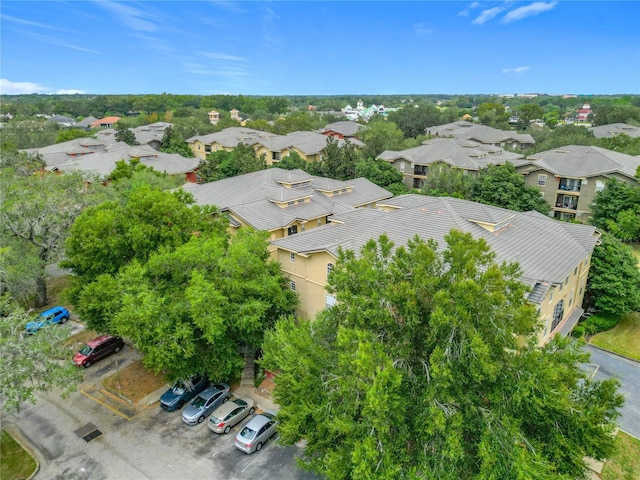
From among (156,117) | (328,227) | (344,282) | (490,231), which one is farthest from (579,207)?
(156,117)

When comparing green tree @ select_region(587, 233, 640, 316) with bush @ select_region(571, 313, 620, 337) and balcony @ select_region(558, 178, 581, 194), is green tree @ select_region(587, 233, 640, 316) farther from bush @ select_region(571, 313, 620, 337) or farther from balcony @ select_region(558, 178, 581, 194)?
balcony @ select_region(558, 178, 581, 194)

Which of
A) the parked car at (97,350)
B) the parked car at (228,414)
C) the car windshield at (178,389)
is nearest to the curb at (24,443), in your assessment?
the parked car at (97,350)

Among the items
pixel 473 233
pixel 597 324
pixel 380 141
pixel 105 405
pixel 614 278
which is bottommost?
pixel 105 405

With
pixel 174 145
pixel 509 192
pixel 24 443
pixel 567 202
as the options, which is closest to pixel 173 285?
pixel 24 443

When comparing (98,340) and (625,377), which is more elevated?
(98,340)

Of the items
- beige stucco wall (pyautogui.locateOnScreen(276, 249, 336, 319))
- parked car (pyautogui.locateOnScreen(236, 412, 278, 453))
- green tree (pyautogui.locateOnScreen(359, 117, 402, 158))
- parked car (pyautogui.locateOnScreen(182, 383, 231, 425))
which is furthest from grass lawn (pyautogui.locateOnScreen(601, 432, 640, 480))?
green tree (pyautogui.locateOnScreen(359, 117, 402, 158))

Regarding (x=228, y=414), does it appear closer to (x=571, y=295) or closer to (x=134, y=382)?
(x=134, y=382)

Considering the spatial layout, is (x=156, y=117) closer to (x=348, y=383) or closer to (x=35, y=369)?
(x=35, y=369)
